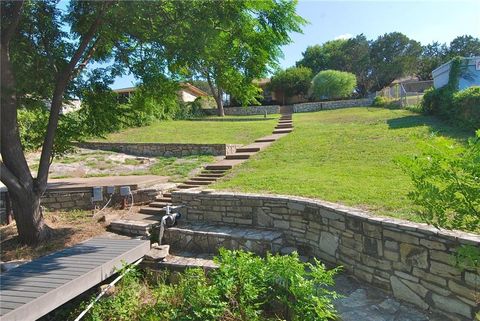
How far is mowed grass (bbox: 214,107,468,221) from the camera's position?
605cm

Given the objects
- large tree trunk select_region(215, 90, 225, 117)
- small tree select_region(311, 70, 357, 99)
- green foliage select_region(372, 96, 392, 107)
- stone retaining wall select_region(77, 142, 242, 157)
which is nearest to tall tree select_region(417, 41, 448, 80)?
small tree select_region(311, 70, 357, 99)

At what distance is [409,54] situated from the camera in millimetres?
46438

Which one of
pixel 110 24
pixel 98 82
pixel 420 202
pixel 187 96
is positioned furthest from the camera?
pixel 187 96

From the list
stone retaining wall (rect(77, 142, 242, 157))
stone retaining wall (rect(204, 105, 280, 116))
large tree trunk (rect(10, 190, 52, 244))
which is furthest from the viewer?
stone retaining wall (rect(204, 105, 280, 116))

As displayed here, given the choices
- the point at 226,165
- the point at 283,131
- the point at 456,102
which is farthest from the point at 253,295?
the point at 283,131

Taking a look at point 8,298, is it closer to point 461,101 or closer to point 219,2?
point 219,2

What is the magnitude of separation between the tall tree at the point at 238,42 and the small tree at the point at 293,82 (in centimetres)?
2923

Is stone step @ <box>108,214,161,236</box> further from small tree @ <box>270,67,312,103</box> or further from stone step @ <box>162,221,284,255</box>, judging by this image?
small tree @ <box>270,67,312,103</box>

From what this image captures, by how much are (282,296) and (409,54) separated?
49.5 metres

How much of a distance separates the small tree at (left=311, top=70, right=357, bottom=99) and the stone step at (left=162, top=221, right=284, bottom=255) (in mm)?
28059

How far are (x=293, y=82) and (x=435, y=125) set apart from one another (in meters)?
24.7

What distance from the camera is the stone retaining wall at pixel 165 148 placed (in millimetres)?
13836

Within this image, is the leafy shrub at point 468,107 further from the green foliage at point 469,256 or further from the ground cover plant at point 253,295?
the ground cover plant at point 253,295

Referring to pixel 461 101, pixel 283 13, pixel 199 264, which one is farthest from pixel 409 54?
Answer: pixel 199 264
